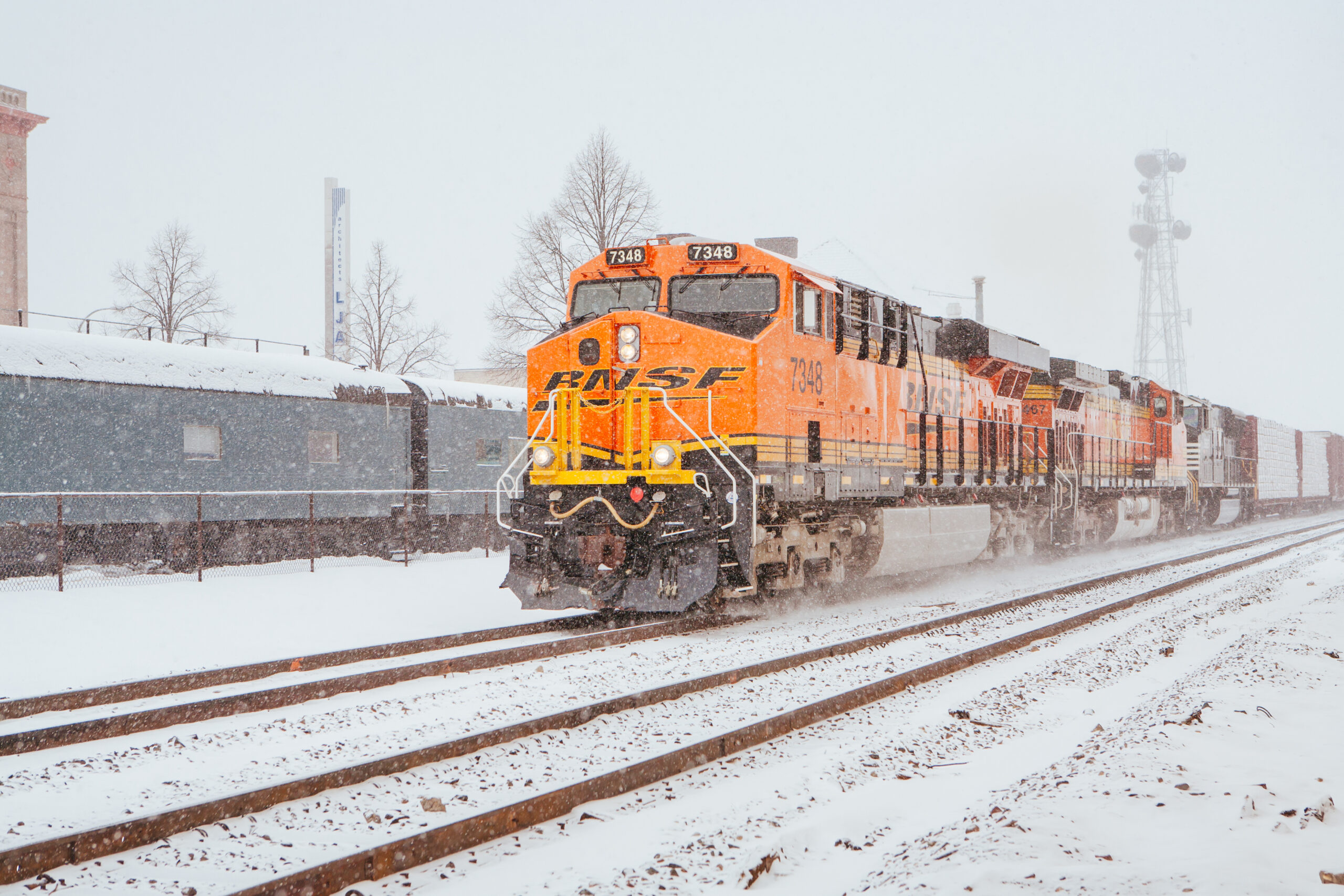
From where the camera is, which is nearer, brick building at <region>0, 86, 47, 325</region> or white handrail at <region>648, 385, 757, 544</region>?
white handrail at <region>648, 385, 757, 544</region>

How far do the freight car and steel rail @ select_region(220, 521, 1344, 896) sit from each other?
39.0 ft

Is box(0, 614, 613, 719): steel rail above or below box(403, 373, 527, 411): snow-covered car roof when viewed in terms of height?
below

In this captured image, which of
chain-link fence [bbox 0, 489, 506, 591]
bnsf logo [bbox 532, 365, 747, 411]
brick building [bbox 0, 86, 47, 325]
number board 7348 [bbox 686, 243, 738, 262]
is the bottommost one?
chain-link fence [bbox 0, 489, 506, 591]

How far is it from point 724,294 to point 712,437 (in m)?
1.55

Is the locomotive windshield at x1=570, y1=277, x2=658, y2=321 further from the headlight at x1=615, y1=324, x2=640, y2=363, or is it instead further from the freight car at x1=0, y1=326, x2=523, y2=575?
the freight car at x1=0, y1=326, x2=523, y2=575

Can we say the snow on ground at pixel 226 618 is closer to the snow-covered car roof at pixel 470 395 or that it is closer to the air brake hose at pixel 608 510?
the air brake hose at pixel 608 510

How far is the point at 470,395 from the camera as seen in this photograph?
22141 millimetres

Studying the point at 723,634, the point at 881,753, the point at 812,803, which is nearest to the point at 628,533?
the point at 723,634

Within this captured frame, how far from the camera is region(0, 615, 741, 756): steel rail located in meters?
5.91

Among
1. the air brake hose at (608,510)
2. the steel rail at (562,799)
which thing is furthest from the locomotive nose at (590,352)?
the steel rail at (562,799)

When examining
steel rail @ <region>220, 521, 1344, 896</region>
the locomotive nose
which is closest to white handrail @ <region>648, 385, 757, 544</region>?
the locomotive nose

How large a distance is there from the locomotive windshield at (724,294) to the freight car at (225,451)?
8731 millimetres

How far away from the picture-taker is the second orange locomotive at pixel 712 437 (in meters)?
9.84

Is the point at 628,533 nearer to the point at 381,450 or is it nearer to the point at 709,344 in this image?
the point at 709,344
